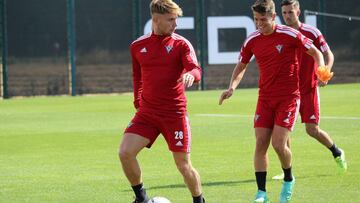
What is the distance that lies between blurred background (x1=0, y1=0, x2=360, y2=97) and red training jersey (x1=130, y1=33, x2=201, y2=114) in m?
22.3

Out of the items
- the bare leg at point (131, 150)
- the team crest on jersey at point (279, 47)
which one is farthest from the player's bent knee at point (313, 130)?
the bare leg at point (131, 150)

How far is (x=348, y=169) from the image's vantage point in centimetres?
1322

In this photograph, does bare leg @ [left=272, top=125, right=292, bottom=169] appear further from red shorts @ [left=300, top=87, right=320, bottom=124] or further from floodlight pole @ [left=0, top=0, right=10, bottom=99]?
floodlight pole @ [left=0, top=0, right=10, bottom=99]

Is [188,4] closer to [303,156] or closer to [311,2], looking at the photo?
[311,2]

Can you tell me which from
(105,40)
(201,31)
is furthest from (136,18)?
(201,31)

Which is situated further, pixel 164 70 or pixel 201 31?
pixel 201 31

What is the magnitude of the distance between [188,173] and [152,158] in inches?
207

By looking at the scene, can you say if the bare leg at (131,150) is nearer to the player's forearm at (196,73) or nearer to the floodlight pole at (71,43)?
the player's forearm at (196,73)

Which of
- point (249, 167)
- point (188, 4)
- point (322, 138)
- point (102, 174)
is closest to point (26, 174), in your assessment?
point (102, 174)

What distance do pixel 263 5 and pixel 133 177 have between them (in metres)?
2.30

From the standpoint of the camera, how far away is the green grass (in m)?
11.4

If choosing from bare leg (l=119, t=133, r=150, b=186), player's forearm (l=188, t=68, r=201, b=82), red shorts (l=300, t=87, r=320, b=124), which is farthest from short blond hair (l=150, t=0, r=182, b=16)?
red shorts (l=300, t=87, r=320, b=124)

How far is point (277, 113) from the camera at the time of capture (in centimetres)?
1092

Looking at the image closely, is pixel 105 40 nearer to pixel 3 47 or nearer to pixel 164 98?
pixel 3 47
